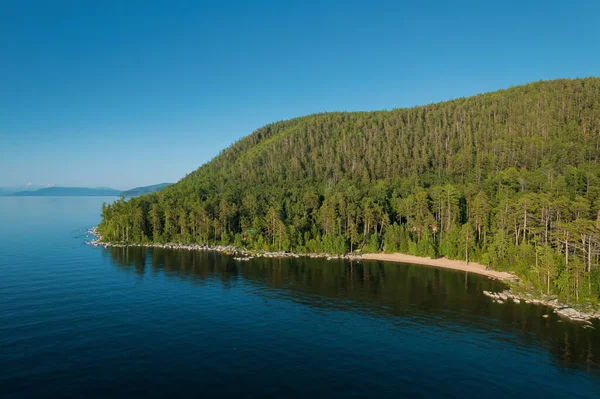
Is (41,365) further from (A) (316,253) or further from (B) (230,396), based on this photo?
(A) (316,253)

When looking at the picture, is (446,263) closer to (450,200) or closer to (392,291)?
(450,200)

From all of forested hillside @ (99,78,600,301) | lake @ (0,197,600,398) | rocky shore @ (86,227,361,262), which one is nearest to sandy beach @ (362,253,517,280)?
forested hillside @ (99,78,600,301)

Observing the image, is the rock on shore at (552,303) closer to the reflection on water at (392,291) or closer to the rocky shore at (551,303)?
the rocky shore at (551,303)

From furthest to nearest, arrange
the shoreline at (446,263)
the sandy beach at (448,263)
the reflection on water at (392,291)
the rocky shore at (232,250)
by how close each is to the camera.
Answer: the rocky shore at (232,250), the sandy beach at (448,263), the shoreline at (446,263), the reflection on water at (392,291)

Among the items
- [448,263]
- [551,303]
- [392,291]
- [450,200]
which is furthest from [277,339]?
[450,200]

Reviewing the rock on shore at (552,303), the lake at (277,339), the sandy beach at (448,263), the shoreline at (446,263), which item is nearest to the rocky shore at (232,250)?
the shoreline at (446,263)

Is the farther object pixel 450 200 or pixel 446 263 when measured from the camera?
pixel 450 200

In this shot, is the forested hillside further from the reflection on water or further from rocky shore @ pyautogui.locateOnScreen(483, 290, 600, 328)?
the reflection on water
